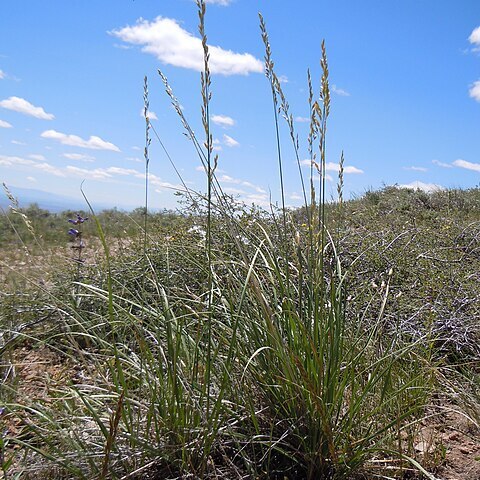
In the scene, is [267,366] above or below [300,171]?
below

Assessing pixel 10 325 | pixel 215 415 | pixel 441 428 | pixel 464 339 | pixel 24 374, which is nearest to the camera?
pixel 215 415

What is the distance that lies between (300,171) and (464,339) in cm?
212

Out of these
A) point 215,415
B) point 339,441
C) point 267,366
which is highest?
point 267,366

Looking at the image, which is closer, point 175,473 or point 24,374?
point 175,473

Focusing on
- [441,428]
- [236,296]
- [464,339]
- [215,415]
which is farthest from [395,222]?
[215,415]

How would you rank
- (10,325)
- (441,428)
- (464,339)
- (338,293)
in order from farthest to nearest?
(10,325)
(464,339)
(441,428)
(338,293)

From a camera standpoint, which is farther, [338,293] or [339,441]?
[338,293]

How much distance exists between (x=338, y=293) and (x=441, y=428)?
0.98m

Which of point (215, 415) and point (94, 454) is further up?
point (215, 415)

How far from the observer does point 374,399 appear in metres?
2.16

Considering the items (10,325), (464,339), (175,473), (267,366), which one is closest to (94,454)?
(175,473)

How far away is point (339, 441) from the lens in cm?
182

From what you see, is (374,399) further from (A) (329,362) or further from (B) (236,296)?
(B) (236,296)

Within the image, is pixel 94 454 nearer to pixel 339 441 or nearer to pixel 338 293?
pixel 339 441
